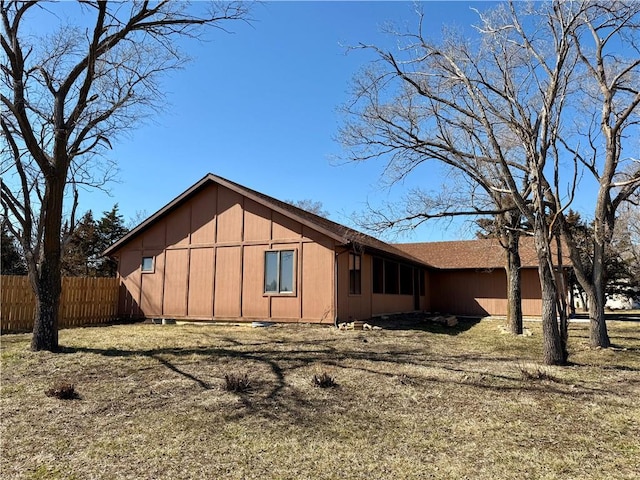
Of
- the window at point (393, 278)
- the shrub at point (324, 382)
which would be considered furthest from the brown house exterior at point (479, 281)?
the shrub at point (324, 382)

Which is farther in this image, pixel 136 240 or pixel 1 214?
pixel 136 240

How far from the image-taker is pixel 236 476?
404 centimetres

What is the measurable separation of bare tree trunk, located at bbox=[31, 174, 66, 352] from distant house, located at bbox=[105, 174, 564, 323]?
21.6ft

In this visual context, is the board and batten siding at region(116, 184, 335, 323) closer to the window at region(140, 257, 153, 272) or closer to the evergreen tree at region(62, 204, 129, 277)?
the window at region(140, 257, 153, 272)

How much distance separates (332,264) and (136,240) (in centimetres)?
869

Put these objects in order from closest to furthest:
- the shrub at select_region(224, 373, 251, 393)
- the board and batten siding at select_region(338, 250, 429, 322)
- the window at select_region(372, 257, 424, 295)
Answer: the shrub at select_region(224, 373, 251, 393)
the board and batten siding at select_region(338, 250, 429, 322)
the window at select_region(372, 257, 424, 295)

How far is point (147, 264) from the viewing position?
58.4 ft

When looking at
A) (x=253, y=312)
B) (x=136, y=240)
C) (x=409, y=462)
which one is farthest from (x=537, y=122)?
(x=136, y=240)

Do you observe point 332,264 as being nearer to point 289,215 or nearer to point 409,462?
point 289,215

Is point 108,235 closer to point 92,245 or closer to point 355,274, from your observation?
point 92,245

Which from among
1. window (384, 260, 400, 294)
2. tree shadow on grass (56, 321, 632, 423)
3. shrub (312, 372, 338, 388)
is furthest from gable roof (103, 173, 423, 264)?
shrub (312, 372, 338, 388)

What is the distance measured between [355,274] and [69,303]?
10.2 m

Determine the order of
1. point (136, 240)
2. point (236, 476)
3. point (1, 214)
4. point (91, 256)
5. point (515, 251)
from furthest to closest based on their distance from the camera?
point (91, 256), point (136, 240), point (515, 251), point (1, 214), point (236, 476)

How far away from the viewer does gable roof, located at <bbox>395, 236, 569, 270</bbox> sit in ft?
76.4
